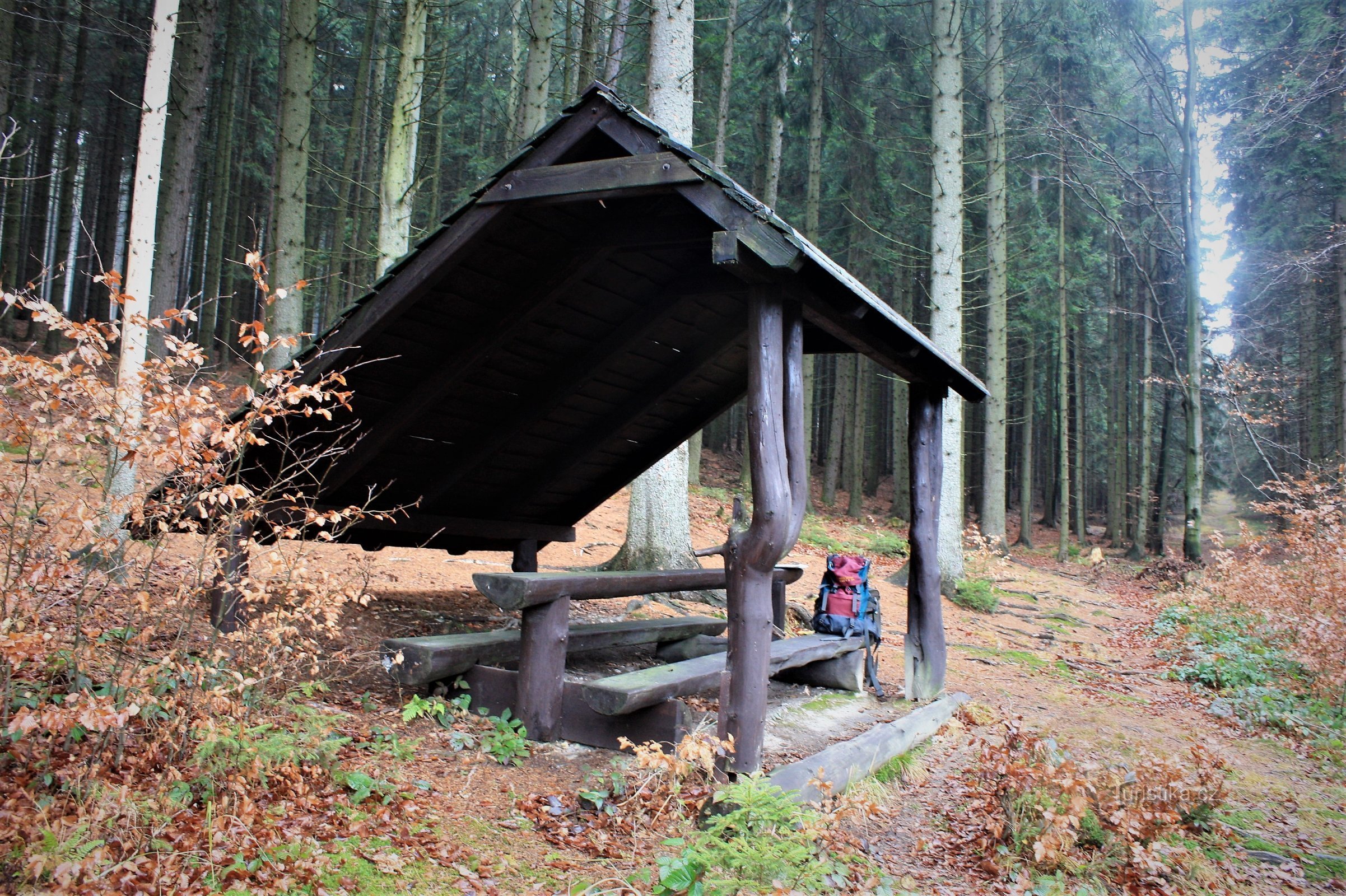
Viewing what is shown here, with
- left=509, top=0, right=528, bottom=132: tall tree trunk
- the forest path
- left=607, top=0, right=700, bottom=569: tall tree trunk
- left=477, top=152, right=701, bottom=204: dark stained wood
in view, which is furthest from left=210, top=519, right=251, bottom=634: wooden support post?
left=509, top=0, right=528, bottom=132: tall tree trunk

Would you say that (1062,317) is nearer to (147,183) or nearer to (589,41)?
(589,41)

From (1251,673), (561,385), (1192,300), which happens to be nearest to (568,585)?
(561,385)

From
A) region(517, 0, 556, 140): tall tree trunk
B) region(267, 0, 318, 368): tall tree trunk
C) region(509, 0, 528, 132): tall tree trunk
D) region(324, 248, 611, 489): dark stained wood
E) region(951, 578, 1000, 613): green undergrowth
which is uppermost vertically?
region(509, 0, 528, 132): tall tree trunk

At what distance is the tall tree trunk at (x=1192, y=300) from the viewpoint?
17031mm

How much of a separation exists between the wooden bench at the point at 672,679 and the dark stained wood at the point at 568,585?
59 cm

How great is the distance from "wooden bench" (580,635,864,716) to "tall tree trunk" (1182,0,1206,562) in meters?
13.8

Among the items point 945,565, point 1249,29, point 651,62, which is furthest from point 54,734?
point 1249,29

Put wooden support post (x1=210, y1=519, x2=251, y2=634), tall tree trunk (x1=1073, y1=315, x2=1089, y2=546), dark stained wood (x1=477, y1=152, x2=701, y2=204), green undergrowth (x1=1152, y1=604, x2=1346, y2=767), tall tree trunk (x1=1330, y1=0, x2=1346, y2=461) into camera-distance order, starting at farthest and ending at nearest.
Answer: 1. tall tree trunk (x1=1073, y1=315, x2=1089, y2=546)
2. tall tree trunk (x1=1330, y1=0, x2=1346, y2=461)
3. green undergrowth (x1=1152, y1=604, x2=1346, y2=767)
4. dark stained wood (x1=477, y1=152, x2=701, y2=204)
5. wooden support post (x1=210, y1=519, x2=251, y2=634)

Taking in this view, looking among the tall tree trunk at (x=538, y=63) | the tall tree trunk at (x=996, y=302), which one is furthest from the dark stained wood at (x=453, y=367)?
the tall tree trunk at (x=996, y=302)

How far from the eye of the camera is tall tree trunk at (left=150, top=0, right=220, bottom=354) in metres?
9.82

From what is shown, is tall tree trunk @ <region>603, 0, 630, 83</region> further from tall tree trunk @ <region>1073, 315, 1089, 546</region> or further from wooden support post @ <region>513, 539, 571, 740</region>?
tall tree trunk @ <region>1073, 315, 1089, 546</region>

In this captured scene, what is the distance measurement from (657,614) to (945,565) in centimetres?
618

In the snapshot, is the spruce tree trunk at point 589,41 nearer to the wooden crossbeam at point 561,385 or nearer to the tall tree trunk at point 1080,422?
the wooden crossbeam at point 561,385

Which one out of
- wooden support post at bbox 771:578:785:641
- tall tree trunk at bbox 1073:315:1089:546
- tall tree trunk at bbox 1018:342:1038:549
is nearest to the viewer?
wooden support post at bbox 771:578:785:641
